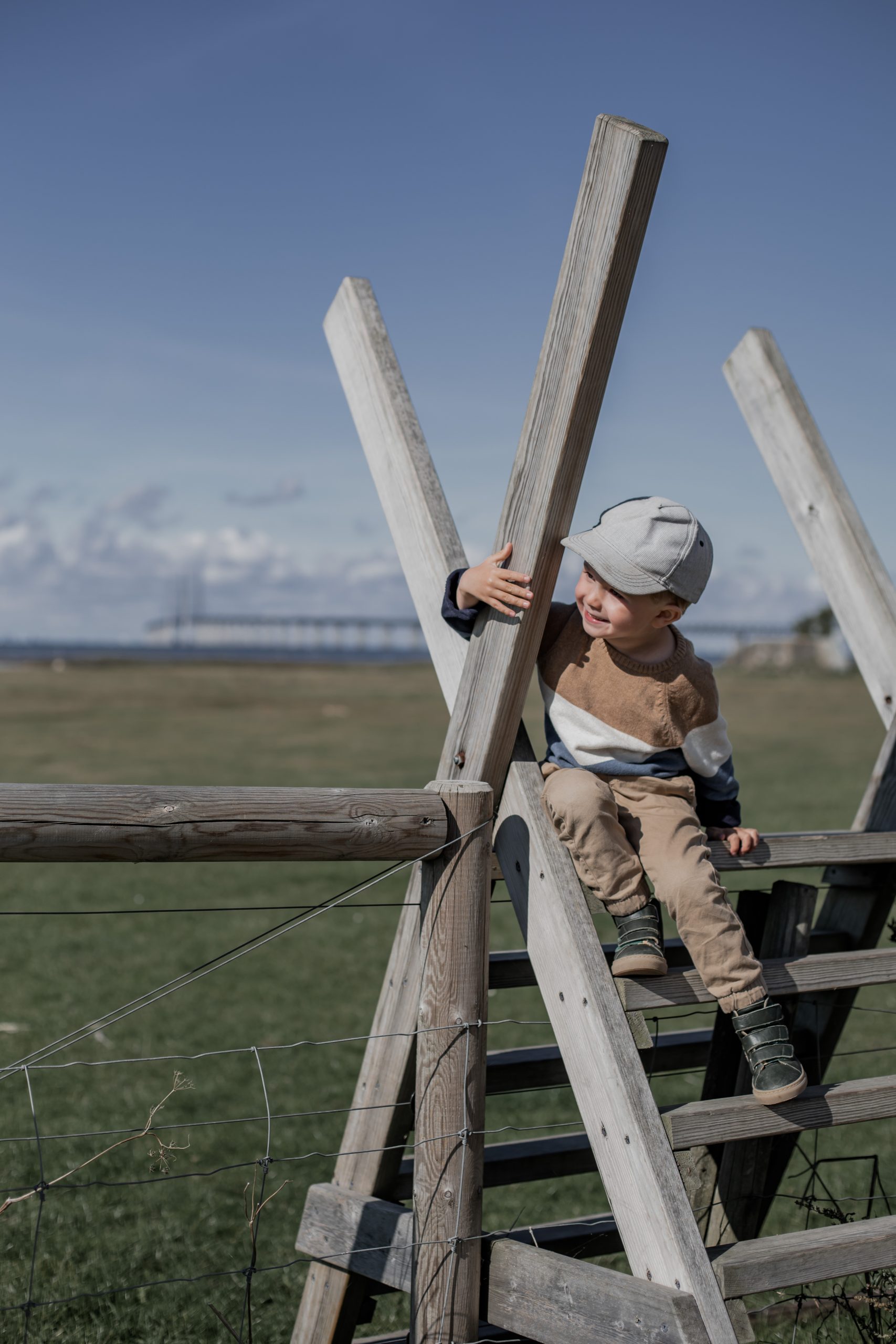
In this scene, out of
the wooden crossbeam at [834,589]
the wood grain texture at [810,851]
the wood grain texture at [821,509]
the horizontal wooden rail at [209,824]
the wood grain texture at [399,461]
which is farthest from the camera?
the wood grain texture at [821,509]

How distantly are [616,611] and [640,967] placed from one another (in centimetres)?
81

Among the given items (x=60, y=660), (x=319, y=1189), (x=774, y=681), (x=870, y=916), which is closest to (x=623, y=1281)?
(x=319, y=1189)

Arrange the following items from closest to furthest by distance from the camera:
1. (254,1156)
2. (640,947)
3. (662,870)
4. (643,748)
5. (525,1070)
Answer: (640,947) → (662,870) → (643,748) → (525,1070) → (254,1156)

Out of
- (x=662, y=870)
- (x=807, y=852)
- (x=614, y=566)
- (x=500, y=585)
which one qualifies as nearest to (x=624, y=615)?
(x=614, y=566)

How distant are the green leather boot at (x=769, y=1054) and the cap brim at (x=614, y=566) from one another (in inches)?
38.5

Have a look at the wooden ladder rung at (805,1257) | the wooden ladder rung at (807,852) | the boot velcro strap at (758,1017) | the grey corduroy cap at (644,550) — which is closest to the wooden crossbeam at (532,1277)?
the wooden ladder rung at (805,1257)

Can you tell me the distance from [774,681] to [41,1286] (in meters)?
45.6

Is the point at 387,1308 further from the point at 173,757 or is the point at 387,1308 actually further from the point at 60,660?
the point at 60,660

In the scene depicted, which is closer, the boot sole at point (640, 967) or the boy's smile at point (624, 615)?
the boot sole at point (640, 967)

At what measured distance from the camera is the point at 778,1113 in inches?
99.3

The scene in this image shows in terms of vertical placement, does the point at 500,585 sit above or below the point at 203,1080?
above

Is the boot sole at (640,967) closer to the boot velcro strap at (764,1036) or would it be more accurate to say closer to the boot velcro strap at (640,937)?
the boot velcro strap at (640,937)

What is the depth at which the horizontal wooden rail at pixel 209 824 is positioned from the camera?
2098 millimetres

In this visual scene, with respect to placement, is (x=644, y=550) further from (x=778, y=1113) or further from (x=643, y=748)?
(x=778, y=1113)
